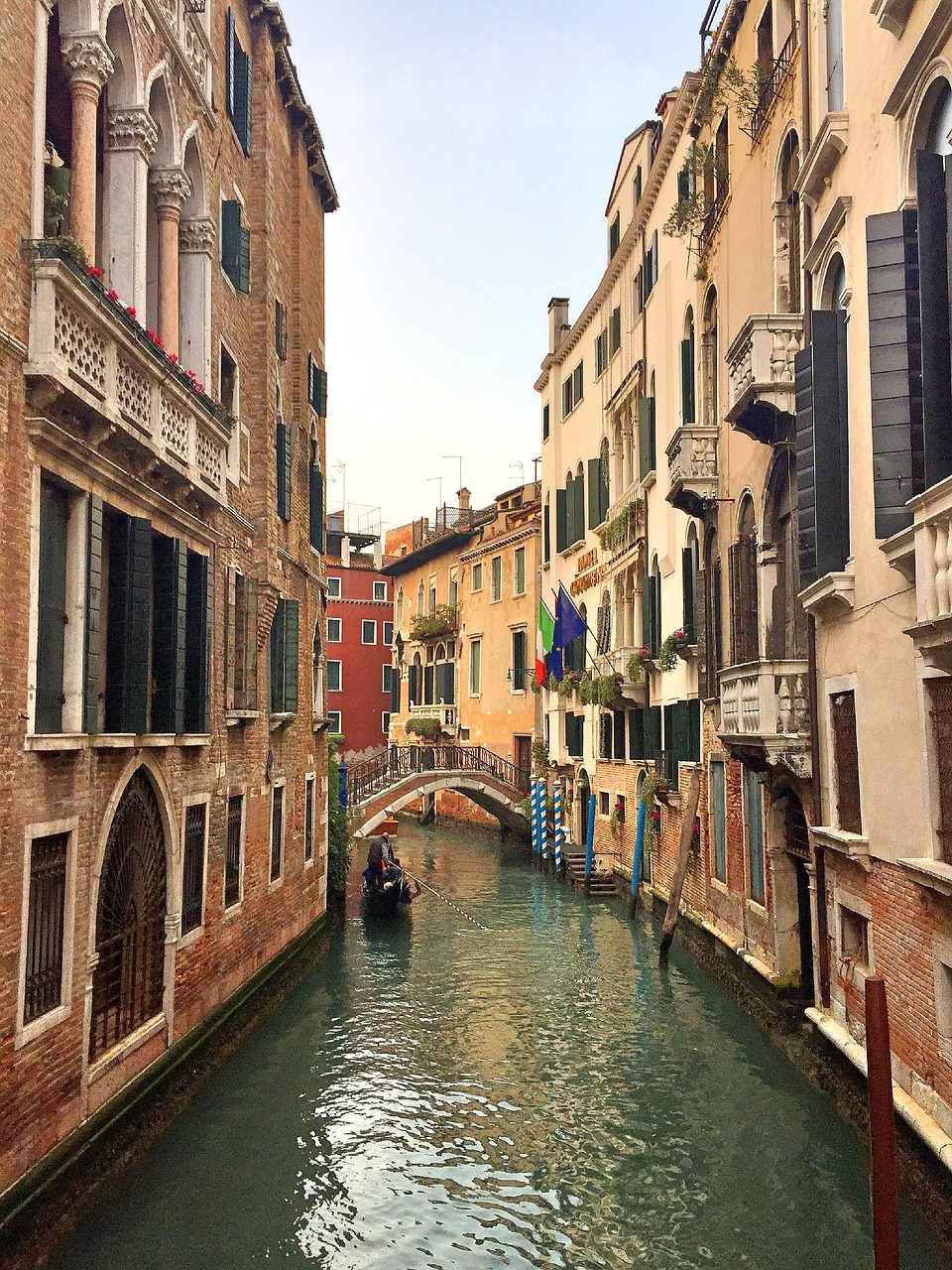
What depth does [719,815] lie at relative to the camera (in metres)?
14.3

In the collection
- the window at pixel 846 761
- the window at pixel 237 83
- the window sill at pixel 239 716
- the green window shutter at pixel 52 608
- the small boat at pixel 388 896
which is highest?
the window at pixel 237 83

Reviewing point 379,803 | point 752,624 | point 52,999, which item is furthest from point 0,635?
point 379,803

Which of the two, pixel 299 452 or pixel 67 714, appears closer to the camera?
pixel 67 714

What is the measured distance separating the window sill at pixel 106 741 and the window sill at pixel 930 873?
4887mm

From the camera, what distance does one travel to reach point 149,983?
29.4 ft

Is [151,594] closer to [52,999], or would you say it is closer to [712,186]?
[52,999]

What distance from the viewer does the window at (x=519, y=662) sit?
31453mm

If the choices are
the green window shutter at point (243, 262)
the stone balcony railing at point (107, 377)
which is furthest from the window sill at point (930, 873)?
the green window shutter at point (243, 262)

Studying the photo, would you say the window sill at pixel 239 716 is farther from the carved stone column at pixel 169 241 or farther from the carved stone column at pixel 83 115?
the carved stone column at pixel 83 115

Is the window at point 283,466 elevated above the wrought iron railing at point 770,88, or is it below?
below

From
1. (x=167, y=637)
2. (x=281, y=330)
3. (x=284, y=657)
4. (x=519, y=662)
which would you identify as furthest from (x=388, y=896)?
(x=519, y=662)

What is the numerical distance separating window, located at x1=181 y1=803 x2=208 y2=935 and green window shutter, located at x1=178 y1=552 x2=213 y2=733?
2.63 feet

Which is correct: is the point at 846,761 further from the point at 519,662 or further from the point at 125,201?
the point at 519,662

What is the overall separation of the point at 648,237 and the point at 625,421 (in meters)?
3.43
